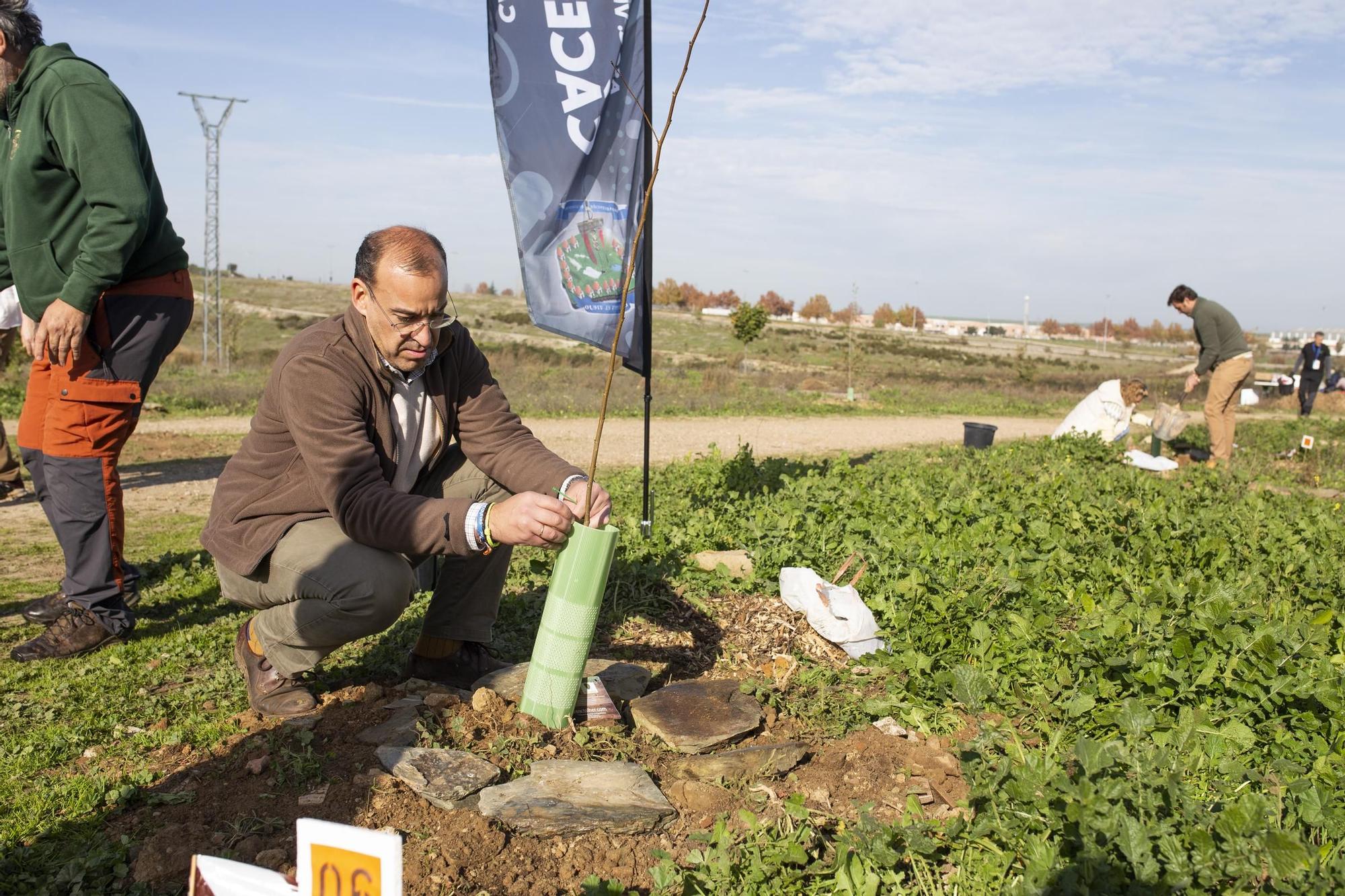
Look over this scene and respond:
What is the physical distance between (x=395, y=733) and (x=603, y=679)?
74 cm

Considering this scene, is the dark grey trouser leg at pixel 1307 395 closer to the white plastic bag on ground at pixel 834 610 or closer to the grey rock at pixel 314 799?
the white plastic bag on ground at pixel 834 610

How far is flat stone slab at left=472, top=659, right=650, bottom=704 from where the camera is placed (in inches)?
120

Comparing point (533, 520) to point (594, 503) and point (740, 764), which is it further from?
point (740, 764)

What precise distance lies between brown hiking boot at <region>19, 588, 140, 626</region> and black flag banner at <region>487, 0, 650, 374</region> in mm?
2180

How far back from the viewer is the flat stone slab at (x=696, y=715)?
9.26 ft

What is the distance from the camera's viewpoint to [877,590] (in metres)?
3.97

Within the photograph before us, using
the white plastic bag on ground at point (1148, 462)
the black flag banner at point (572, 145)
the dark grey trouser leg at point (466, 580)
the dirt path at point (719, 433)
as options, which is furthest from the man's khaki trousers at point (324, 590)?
the white plastic bag on ground at point (1148, 462)

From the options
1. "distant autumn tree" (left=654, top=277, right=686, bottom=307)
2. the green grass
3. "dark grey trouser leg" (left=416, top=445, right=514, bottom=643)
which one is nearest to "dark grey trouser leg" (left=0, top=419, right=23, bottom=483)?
the green grass

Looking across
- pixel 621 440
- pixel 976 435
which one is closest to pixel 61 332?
pixel 621 440

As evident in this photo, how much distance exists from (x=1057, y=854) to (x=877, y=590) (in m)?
2.01

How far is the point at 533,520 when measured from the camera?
2578mm

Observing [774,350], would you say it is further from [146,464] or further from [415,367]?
[415,367]

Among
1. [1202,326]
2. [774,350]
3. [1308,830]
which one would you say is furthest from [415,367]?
[774,350]

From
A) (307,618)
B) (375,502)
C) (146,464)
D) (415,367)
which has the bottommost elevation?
(146,464)
